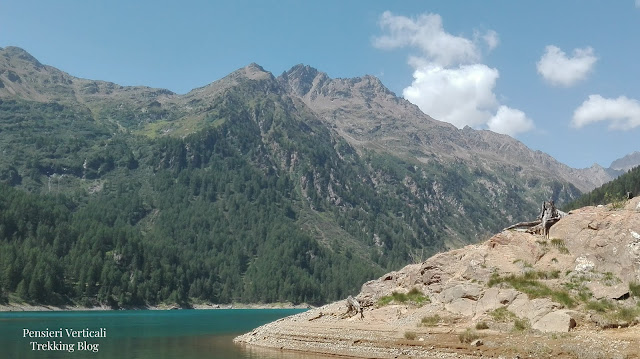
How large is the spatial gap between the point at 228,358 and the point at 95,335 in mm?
37947

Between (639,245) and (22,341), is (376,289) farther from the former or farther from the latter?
(22,341)

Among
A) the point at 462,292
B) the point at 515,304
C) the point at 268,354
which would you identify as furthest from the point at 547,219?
the point at 268,354

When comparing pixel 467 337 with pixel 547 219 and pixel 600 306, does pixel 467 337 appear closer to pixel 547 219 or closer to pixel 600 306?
pixel 600 306

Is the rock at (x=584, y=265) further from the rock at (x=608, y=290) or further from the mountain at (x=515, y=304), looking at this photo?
the rock at (x=608, y=290)

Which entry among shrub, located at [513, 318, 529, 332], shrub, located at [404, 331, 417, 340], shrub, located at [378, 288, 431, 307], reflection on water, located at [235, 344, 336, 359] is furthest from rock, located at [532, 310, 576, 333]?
reflection on water, located at [235, 344, 336, 359]

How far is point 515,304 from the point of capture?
2076 inches

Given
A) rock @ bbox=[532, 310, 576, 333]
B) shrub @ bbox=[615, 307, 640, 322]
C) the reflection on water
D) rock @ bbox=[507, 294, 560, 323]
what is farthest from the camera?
the reflection on water

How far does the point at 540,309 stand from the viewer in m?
50.4

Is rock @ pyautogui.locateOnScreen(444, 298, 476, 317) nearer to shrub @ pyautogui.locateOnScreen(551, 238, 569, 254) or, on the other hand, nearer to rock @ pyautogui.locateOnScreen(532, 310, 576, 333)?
rock @ pyautogui.locateOnScreen(532, 310, 576, 333)

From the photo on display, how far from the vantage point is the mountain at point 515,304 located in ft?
149

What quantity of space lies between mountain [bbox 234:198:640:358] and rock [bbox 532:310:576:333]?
89 mm

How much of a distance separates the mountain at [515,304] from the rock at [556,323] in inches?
3.5

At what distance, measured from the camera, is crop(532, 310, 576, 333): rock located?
46.5 m

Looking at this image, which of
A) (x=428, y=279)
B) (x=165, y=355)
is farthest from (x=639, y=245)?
(x=165, y=355)
